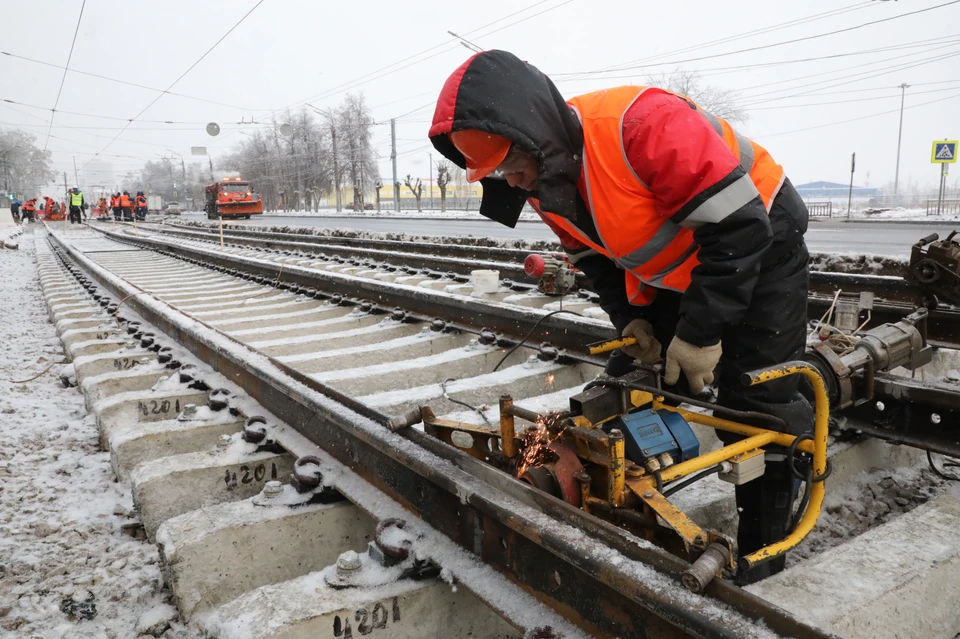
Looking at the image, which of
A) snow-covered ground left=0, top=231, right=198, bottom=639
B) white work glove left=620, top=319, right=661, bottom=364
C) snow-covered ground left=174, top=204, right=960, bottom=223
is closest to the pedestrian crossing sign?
snow-covered ground left=174, top=204, right=960, bottom=223

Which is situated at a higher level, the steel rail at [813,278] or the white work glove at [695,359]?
the white work glove at [695,359]

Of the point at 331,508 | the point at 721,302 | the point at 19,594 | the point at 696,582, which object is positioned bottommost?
the point at 19,594

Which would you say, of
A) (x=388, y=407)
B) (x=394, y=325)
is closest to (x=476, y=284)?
(x=394, y=325)

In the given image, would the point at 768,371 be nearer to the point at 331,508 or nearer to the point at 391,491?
the point at 391,491

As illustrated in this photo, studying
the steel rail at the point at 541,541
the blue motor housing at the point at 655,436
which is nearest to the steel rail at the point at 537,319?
the blue motor housing at the point at 655,436

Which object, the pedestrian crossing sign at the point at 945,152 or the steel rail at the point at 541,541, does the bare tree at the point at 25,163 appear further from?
the steel rail at the point at 541,541

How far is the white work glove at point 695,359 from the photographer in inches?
74.4

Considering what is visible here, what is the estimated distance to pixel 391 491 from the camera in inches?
81.5

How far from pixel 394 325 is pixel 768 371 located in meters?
3.32

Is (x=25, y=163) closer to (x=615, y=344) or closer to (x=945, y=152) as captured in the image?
(x=945, y=152)

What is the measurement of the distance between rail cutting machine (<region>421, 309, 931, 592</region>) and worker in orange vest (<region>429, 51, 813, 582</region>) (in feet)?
0.46

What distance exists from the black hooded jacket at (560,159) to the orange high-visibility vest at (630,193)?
0.06m

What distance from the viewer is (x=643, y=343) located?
242 centimetres

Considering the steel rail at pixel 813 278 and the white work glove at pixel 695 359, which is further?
the steel rail at pixel 813 278
